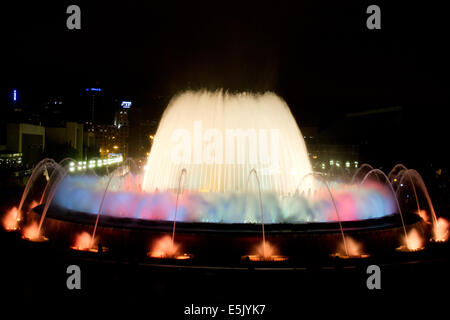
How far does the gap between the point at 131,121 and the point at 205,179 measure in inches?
5176

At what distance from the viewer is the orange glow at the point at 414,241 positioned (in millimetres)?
10727

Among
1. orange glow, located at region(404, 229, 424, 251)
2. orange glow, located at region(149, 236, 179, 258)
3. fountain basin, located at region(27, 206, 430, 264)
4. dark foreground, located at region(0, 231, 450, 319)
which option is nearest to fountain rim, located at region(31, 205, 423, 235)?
fountain basin, located at region(27, 206, 430, 264)

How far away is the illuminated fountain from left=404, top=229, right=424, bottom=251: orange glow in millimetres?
35

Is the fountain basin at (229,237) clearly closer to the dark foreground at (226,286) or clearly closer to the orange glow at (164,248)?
the orange glow at (164,248)

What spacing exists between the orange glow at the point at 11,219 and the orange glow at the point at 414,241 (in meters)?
13.3

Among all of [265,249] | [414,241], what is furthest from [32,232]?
[414,241]

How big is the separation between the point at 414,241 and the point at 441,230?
4254 mm

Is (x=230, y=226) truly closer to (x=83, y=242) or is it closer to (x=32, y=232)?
(x=83, y=242)

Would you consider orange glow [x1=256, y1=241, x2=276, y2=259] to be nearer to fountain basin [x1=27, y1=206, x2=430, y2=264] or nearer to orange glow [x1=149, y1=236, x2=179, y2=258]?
fountain basin [x1=27, y1=206, x2=430, y2=264]

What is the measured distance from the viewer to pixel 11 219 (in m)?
14.6

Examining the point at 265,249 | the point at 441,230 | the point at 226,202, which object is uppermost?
the point at 226,202

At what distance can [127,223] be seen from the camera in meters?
10.1
